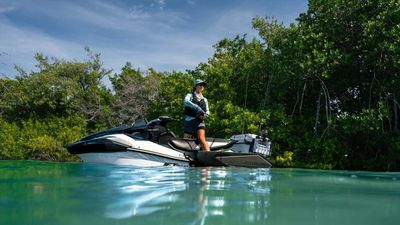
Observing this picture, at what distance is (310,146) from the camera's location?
42.9 feet

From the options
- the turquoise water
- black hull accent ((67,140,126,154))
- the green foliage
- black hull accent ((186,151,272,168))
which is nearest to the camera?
the turquoise water

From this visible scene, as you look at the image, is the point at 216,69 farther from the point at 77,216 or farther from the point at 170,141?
the point at 77,216

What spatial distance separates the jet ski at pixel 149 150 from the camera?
716cm

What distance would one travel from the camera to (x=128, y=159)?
7.17m

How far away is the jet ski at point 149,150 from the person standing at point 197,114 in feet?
0.72

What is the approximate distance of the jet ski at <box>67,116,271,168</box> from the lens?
23.5 feet

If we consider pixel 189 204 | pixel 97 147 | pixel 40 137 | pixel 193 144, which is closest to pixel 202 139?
pixel 193 144

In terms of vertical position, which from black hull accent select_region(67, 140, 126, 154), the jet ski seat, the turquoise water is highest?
the jet ski seat

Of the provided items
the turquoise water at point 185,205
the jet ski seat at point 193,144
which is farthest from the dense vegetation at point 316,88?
the turquoise water at point 185,205

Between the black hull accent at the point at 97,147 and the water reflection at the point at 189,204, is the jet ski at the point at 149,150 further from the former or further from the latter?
the water reflection at the point at 189,204

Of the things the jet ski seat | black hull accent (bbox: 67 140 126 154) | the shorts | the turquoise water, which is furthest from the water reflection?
the shorts

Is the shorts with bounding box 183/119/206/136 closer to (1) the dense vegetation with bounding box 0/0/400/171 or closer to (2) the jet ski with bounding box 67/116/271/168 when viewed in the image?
(2) the jet ski with bounding box 67/116/271/168

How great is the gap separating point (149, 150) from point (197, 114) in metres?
1.21

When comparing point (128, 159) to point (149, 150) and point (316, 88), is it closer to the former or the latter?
point (149, 150)
